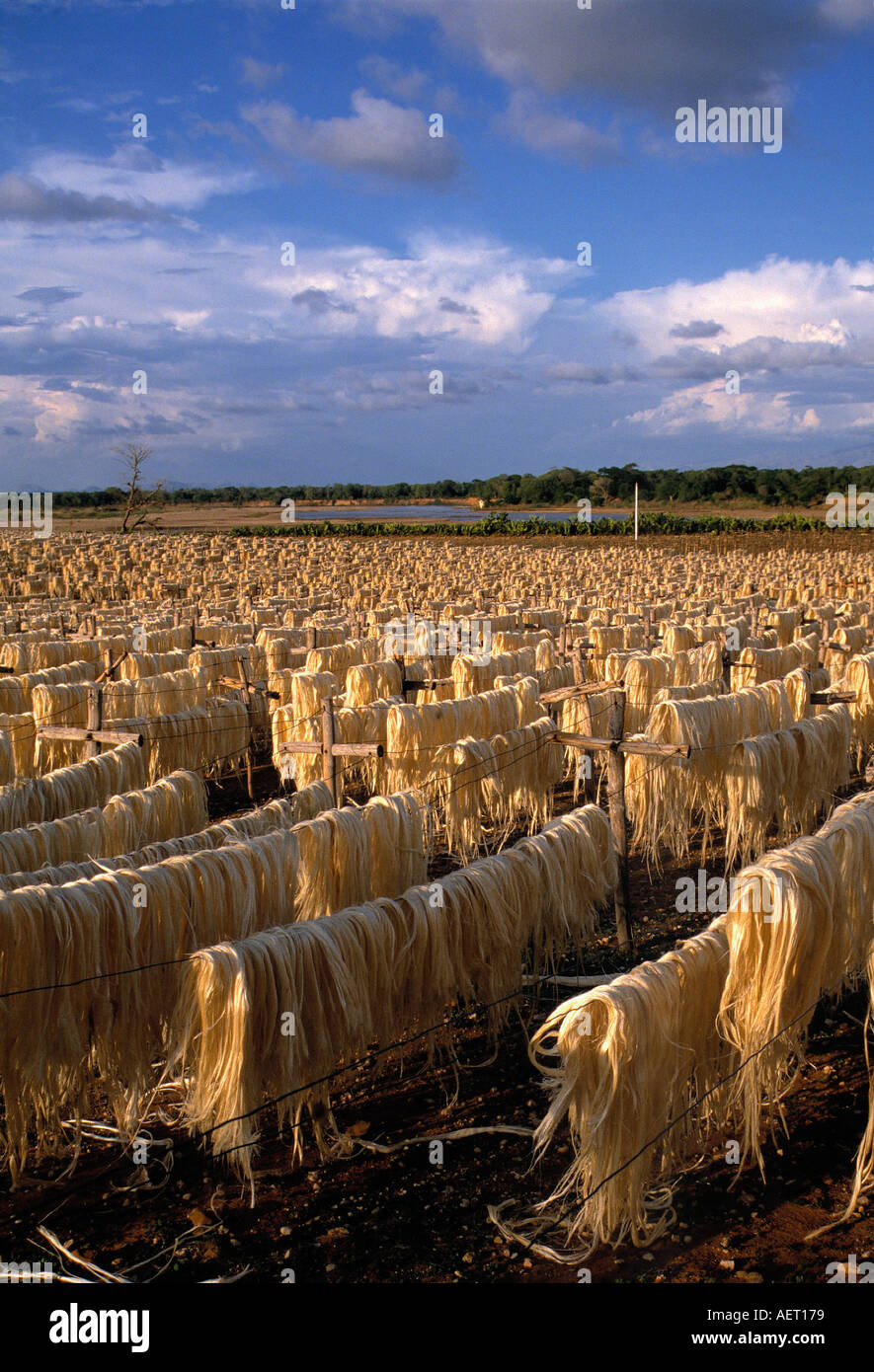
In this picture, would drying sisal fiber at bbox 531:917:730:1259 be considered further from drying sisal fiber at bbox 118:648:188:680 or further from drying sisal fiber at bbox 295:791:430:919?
drying sisal fiber at bbox 118:648:188:680

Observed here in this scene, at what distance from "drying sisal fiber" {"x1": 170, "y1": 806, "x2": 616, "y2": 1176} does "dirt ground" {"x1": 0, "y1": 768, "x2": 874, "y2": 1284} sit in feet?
1.31

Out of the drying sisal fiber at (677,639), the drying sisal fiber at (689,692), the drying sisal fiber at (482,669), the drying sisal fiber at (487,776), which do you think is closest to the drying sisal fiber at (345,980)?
the drying sisal fiber at (487,776)

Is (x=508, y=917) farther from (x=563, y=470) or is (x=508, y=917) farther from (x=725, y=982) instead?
(x=563, y=470)

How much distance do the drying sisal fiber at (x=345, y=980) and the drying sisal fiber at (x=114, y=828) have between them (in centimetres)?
257

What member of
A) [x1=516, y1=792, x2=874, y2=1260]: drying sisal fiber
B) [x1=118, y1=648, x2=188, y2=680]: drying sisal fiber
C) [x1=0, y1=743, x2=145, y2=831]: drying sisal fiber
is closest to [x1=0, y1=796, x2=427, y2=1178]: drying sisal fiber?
[x1=516, y1=792, x2=874, y2=1260]: drying sisal fiber

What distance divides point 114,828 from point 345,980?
3.72m

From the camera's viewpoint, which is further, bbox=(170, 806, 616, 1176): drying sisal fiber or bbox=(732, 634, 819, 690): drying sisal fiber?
bbox=(732, 634, 819, 690): drying sisal fiber

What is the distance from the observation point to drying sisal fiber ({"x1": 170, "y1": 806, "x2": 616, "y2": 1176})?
5.50m

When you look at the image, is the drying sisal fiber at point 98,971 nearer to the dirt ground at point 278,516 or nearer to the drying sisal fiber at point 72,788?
the drying sisal fiber at point 72,788

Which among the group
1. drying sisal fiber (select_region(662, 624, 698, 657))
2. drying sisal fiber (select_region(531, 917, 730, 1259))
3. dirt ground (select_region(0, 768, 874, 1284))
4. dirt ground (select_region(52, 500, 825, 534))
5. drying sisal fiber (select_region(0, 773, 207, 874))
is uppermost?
dirt ground (select_region(52, 500, 825, 534))

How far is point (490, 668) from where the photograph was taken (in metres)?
17.9

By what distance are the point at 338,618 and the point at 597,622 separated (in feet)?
24.6

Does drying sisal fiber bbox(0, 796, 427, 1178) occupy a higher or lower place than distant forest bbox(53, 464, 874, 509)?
lower
